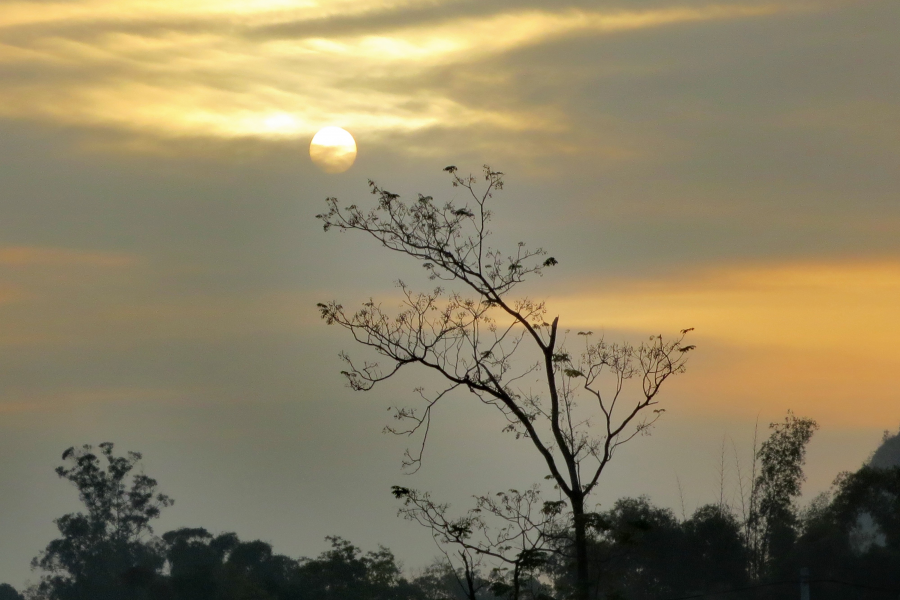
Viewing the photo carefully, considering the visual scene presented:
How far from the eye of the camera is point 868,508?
51500 mm

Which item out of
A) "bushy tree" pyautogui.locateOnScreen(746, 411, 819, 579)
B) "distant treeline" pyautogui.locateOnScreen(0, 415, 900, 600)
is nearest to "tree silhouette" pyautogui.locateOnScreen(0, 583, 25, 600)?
"distant treeline" pyautogui.locateOnScreen(0, 415, 900, 600)

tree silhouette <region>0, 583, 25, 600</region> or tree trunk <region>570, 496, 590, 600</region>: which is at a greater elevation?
tree silhouette <region>0, 583, 25, 600</region>

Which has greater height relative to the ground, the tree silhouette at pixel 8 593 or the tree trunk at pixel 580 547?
the tree silhouette at pixel 8 593

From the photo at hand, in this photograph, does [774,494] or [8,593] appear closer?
[774,494]

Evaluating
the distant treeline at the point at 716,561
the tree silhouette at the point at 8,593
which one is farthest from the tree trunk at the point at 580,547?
the tree silhouette at the point at 8,593

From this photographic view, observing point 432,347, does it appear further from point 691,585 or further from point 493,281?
point 691,585

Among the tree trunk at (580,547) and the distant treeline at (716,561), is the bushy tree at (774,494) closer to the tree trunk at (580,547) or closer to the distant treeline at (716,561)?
the distant treeline at (716,561)

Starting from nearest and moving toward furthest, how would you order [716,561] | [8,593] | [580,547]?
[580,547] → [716,561] → [8,593]

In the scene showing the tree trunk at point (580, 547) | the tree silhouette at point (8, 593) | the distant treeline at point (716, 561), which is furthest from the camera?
the tree silhouette at point (8, 593)

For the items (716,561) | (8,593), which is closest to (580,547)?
(716,561)

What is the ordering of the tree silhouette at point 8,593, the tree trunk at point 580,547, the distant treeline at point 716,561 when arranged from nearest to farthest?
the tree trunk at point 580,547 < the distant treeline at point 716,561 < the tree silhouette at point 8,593

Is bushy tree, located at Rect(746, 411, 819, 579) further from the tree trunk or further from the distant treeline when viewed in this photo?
the tree trunk

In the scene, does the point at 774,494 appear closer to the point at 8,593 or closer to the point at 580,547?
the point at 580,547

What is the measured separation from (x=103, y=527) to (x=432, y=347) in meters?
77.7
